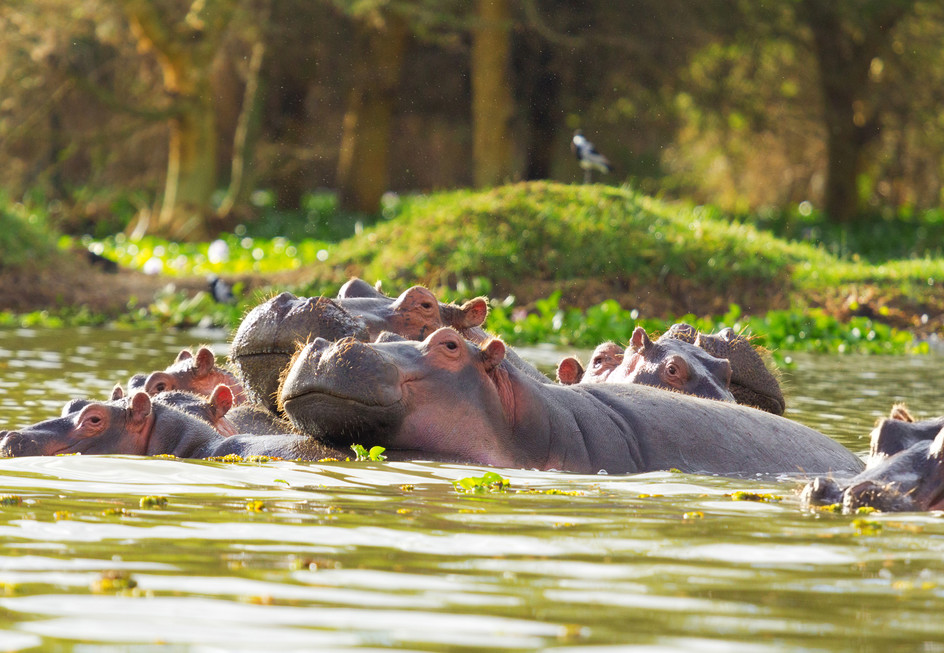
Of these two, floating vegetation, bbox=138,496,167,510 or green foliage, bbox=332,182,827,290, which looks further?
green foliage, bbox=332,182,827,290

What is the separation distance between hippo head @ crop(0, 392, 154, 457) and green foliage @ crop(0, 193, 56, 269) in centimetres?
1073

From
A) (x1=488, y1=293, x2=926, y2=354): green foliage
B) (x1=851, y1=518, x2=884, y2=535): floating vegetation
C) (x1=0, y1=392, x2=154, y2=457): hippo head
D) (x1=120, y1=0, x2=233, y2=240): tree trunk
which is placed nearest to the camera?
(x1=851, y1=518, x2=884, y2=535): floating vegetation

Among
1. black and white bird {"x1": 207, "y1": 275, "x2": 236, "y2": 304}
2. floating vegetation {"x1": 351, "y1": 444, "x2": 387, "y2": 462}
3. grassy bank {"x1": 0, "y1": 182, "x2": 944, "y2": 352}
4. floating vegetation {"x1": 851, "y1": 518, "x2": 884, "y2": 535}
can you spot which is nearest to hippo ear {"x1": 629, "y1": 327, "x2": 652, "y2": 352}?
floating vegetation {"x1": 351, "y1": 444, "x2": 387, "y2": 462}

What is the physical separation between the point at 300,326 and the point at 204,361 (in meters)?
1.48

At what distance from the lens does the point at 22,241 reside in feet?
52.9

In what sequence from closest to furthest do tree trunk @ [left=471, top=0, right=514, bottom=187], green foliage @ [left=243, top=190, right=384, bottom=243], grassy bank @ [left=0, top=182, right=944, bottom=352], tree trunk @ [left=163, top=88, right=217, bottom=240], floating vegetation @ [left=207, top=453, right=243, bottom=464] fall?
floating vegetation @ [left=207, top=453, right=243, bottom=464], grassy bank @ [left=0, top=182, right=944, bottom=352], tree trunk @ [left=471, top=0, right=514, bottom=187], tree trunk @ [left=163, top=88, right=217, bottom=240], green foliage @ [left=243, top=190, right=384, bottom=243]

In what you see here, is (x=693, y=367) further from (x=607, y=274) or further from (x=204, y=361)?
(x=607, y=274)

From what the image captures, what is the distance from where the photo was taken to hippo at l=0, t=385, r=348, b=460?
5.38 metres

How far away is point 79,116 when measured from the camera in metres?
27.8

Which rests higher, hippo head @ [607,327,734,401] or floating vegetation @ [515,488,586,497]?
hippo head @ [607,327,734,401]

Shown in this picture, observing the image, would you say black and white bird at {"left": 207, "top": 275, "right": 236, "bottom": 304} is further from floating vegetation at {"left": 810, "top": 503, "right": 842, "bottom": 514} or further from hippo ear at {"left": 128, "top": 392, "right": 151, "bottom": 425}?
floating vegetation at {"left": 810, "top": 503, "right": 842, "bottom": 514}

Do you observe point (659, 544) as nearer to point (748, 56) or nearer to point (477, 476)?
point (477, 476)

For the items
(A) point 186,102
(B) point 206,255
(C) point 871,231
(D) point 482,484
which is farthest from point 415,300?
(C) point 871,231

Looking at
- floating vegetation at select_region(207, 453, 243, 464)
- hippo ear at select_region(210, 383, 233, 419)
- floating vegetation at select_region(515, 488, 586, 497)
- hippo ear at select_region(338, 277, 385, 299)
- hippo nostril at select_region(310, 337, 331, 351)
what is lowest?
floating vegetation at select_region(207, 453, 243, 464)
